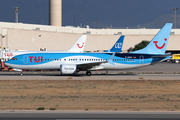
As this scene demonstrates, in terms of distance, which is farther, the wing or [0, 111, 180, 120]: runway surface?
the wing

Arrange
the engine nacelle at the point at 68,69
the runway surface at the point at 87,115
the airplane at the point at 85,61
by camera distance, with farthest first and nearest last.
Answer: the airplane at the point at 85,61 < the engine nacelle at the point at 68,69 < the runway surface at the point at 87,115

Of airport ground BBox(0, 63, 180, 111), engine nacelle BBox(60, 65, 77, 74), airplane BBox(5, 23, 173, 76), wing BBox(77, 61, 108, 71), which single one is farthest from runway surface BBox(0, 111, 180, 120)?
airplane BBox(5, 23, 173, 76)

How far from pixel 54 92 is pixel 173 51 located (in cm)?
9495

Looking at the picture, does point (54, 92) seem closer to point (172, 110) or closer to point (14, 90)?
point (14, 90)

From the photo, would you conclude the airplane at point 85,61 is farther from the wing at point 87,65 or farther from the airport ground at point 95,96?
the airport ground at point 95,96

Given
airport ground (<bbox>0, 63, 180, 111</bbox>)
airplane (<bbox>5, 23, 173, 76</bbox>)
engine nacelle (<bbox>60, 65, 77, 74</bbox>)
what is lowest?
airport ground (<bbox>0, 63, 180, 111</bbox>)

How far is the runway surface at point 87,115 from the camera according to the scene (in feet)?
51.0

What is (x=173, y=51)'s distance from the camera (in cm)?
11212

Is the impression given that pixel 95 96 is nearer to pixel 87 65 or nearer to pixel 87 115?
pixel 87 115

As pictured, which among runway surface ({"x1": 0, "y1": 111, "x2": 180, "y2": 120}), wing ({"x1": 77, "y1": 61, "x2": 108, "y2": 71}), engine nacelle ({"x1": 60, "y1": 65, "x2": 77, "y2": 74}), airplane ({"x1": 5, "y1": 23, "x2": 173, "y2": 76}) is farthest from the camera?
airplane ({"x1": 5, "y1": 23, "x2": 173, "y2": 76})

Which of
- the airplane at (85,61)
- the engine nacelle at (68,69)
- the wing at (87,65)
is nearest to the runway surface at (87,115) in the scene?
the engine nacelle at (68,69)

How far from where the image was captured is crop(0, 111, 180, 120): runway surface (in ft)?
51.0

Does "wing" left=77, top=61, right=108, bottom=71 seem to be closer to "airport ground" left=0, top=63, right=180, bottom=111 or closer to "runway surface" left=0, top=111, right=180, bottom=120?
"airport ground" left=0, top=63, right=180, bottom=111

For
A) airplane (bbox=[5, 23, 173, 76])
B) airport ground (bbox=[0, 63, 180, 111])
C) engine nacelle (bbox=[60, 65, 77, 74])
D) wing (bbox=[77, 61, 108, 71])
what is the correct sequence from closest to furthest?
airport ground (bbox=[0, 63, 180, 111])
engine nacelle (bbox=[60, 65, 77, 74])
wing (bbox=[77, 61, 108, 71])
airplane (bbox=[5, 23, 173, 76])
